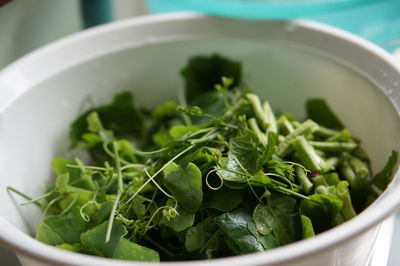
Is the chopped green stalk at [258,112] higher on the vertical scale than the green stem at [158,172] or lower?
higher

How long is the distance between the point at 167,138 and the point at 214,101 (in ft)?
0.28

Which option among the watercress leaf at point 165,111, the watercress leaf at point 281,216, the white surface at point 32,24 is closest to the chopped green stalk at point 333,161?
the watercress leaf at point 281,216

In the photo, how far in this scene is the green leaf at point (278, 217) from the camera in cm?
49

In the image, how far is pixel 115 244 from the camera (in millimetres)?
489

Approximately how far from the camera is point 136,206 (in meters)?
0.53

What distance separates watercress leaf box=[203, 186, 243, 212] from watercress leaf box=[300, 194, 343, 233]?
6 cm

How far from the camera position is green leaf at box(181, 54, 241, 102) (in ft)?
2.45

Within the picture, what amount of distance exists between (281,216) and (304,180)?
6cm

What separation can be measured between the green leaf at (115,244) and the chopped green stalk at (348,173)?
24 centimetres

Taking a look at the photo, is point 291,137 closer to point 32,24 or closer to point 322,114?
point 322,114

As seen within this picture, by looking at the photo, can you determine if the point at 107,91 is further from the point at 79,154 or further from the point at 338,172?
the point at 338,172

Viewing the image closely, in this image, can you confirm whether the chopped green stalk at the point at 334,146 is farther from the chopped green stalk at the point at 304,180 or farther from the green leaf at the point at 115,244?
the green leaf at the point at 115,244

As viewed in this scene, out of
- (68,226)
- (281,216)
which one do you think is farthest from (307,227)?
(68,226)

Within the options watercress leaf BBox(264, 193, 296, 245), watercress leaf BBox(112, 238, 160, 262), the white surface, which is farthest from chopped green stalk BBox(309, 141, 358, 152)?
the white surface
